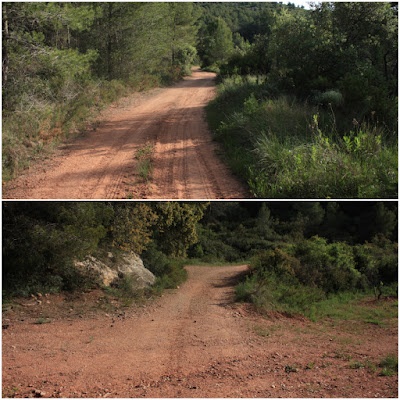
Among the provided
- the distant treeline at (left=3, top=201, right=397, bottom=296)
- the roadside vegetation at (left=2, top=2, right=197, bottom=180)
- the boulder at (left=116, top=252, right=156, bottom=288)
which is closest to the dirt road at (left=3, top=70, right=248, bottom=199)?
the roadside vegetation at (left=2, top=2, right=197, bottom=180)

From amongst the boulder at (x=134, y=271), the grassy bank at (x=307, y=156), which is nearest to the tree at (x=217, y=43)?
the grassy bank at (x=307, y=156)

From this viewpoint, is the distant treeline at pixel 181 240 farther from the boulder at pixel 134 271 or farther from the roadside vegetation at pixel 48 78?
the roadside vegetation at pixel 48 78

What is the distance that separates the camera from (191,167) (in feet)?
26.2

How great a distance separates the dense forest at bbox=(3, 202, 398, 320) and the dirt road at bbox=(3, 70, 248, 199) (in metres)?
1.25

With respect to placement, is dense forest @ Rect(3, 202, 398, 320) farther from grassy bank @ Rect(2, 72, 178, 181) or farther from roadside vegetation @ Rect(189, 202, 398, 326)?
grassy bank @ Rect(2, 72, 178, 181)

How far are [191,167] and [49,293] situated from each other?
4.62m

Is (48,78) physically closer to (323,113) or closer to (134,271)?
(134,271)

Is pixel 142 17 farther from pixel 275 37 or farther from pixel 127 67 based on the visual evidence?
pixel 275 37

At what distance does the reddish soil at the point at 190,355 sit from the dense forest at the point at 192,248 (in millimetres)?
977

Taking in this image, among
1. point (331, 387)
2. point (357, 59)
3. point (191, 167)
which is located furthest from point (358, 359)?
point (357, 59)

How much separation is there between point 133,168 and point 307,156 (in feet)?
12.3

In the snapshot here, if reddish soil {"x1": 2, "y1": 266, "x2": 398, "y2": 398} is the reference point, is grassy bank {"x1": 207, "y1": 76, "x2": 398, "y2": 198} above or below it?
above

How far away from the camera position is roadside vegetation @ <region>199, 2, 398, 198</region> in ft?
21.0

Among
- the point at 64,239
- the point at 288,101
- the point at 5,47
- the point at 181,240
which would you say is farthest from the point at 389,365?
the point at 5,47
